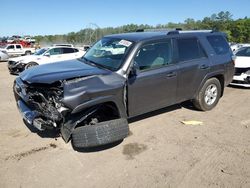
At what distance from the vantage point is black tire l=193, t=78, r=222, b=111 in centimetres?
614

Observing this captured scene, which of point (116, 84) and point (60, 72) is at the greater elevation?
point (60, 72)

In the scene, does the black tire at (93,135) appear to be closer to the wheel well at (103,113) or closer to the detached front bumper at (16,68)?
the wheel well at (103,113)

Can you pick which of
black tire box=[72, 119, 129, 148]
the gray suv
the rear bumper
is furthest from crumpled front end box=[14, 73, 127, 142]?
the rear bumper

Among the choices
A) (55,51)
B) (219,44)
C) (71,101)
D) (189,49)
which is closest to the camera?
(71,101)

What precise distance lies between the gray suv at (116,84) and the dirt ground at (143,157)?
0.38 m

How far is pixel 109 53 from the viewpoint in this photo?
5.23m

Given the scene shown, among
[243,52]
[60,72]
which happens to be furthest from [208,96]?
[243,52]

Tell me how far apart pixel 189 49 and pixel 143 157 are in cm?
270

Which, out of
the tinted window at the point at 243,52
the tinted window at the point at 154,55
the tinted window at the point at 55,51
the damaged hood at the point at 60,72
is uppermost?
the tinted window at the point at 154,55

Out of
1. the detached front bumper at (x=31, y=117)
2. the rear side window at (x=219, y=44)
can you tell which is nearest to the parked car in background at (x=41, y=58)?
the detached front bumper at (x=31, y=117)

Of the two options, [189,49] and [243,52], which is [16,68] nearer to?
[189,49]

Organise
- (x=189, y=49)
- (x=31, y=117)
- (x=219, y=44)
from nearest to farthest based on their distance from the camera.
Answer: (x=31, y=117) → (x=189, y=49) → (x=219, y=44)

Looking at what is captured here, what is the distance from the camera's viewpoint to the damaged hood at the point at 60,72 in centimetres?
419

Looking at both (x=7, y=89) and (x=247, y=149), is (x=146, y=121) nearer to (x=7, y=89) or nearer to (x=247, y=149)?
(x=247, y=149)
